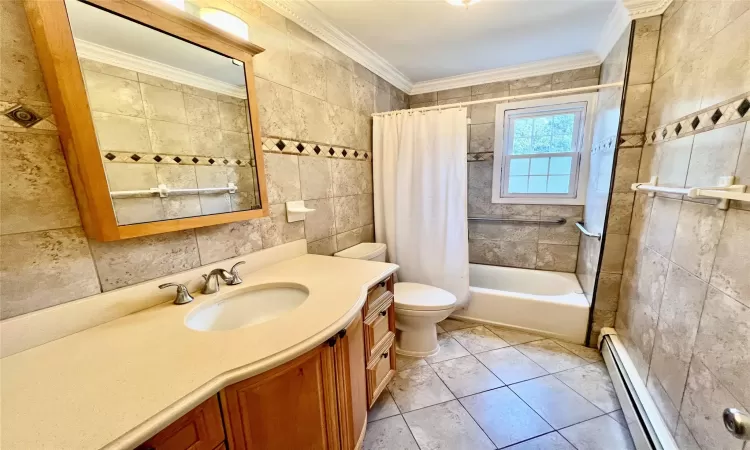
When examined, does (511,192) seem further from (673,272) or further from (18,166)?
(18,166)

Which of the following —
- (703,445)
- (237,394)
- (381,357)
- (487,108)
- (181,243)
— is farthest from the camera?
(487,108)

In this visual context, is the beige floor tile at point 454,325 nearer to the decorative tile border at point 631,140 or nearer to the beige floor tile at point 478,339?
the beige floor tile at point 478,339

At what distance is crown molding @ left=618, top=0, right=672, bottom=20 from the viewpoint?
1.43 m

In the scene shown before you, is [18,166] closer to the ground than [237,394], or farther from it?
farther from it

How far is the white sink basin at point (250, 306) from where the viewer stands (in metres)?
1.07

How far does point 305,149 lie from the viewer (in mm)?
1662

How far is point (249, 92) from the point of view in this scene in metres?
1.27

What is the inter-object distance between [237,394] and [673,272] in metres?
1.73

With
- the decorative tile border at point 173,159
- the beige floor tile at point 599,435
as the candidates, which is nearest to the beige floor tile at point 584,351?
the beige floor tile at point 599,435

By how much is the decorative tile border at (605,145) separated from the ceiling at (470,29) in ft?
2.42

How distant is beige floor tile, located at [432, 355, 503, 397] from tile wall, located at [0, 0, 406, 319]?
1.09 meters

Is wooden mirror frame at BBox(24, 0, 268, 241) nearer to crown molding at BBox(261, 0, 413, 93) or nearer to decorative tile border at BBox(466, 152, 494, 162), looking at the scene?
crown molding at BBox(261, 0, 413, 93)

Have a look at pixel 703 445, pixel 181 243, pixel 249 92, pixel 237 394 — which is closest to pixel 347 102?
pixel 249 92

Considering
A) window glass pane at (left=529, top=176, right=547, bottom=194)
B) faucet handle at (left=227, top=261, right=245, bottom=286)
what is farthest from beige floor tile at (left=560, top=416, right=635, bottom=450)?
window glass pane at (left=529, top=176, right=547, bottom=194)
